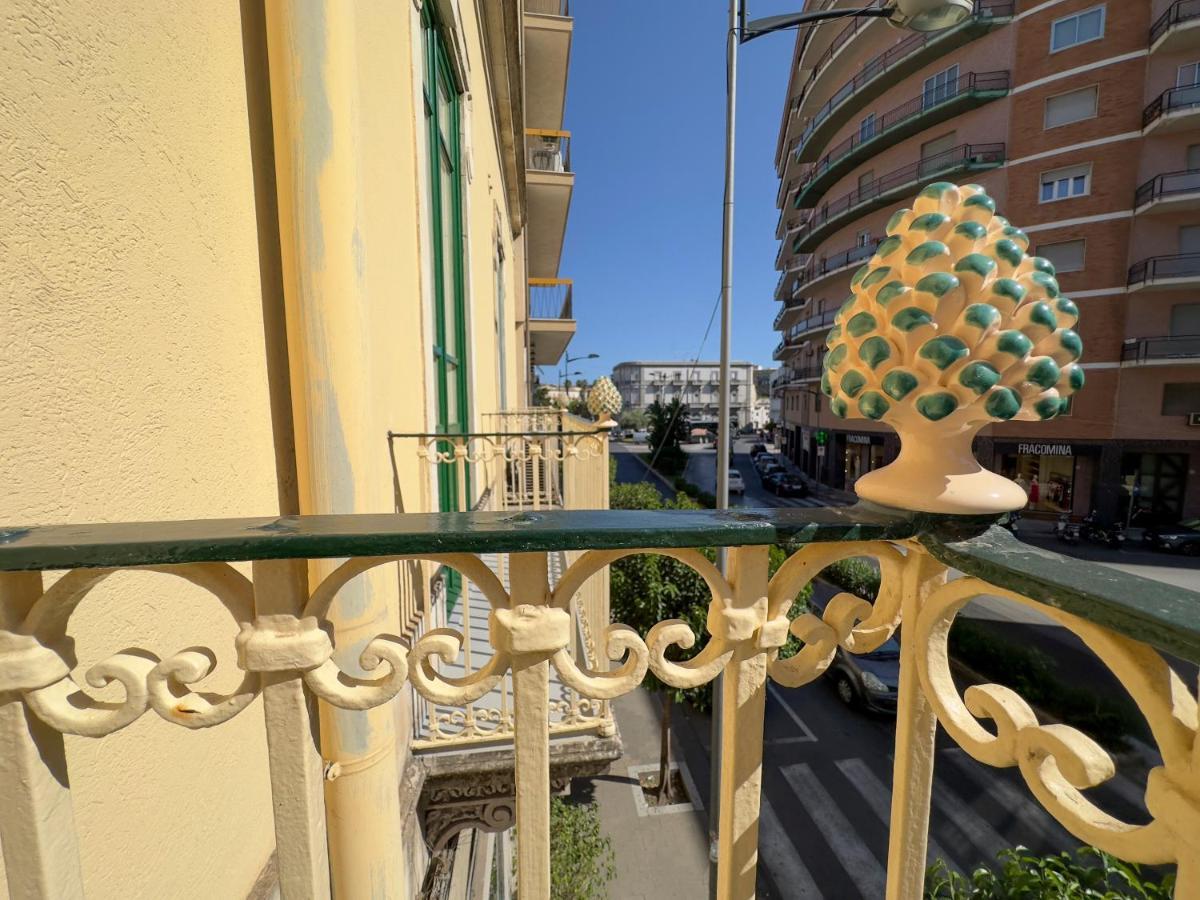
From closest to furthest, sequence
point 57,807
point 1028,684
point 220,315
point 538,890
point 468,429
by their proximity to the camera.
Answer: point 57,807
point 538,890
point 220,315
point 468,429
point 1028,684

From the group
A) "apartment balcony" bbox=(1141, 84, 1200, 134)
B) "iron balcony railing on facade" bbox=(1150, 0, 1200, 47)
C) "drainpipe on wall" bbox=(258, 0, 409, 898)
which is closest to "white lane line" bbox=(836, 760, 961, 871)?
"drainpipe on wall" bbox=(258, 0, 409, 898)

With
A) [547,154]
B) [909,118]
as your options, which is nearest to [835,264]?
[909,118]

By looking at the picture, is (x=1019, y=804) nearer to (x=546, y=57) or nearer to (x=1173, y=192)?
(x=546, y=57)

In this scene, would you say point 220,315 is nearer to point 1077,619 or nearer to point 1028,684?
point 1077,619

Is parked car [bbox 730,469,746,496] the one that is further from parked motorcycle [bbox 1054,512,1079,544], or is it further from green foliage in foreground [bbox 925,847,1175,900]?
green foliage in foreground [bbox 925,847,1175,900]

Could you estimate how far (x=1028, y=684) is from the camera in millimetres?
8969

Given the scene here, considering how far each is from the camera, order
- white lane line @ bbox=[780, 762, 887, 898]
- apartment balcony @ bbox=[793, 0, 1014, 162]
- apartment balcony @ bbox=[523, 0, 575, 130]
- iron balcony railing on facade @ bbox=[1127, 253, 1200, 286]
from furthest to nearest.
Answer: apartment balcony @ bbox=[793, 0, 1014, 162] < iron balcony railing on facade @ bbox=[1127, 253, 1200, 286] < apartment balcony @ bbox=[523, 0, 575, 130] < white lane line @ bbox=[780, 762, 887, 898]

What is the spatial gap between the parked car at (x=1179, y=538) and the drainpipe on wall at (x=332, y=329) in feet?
78.8

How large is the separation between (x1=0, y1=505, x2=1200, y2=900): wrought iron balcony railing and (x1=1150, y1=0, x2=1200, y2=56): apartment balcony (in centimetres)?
2756

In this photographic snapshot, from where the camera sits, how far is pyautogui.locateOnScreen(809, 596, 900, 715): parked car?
8891 mm

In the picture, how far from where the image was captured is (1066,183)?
18484mm

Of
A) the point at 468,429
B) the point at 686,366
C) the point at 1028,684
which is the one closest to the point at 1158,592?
the point at 468,429

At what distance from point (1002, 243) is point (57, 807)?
171 centimetres

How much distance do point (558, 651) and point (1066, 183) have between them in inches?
1042
